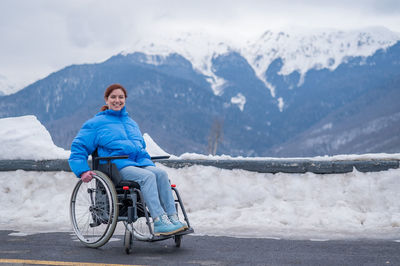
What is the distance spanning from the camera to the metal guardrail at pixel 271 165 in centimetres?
689

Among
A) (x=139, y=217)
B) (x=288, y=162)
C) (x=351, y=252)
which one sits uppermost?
(x=288, y=162)

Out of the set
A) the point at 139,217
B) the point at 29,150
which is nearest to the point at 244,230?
the point at 139,217

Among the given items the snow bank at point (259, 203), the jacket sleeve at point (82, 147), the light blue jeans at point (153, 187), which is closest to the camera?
the light blue jeans at point (153, 187)

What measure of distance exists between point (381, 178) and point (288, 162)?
3.88 ft

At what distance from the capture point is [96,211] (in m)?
5.00

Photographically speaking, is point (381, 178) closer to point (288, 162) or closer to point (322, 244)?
point (288, 162)

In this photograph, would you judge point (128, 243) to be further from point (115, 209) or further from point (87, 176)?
point (87, 176)

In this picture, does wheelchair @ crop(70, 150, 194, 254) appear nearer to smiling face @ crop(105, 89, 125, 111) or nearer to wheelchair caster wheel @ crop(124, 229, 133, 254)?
wheelchair caster wheel @ crop(124, 229, 133, 254)

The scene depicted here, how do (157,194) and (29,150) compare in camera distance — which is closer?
(157,194)

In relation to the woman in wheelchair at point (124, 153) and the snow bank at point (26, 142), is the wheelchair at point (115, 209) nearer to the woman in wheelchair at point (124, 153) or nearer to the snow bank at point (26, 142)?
the woman in wheelchair at point (124, 153)

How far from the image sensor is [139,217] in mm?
4812

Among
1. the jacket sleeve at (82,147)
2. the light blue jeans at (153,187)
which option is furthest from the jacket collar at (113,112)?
the light blue jeans at (153,187)

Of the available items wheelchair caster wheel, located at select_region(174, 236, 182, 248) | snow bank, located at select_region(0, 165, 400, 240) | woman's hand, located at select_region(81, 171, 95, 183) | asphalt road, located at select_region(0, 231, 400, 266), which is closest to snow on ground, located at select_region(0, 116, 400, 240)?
snow bank, located at select_region(0, 165, 400, 240)

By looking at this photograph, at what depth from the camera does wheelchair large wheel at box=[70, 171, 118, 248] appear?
4.67m
